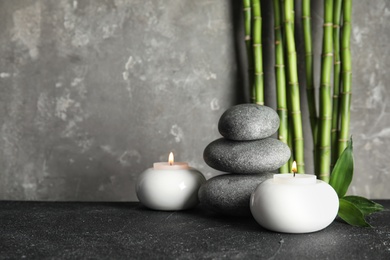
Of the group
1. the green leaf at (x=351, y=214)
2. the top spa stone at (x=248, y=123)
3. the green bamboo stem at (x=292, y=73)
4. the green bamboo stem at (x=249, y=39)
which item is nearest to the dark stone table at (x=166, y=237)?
the green leaf at (x=351, y=214)

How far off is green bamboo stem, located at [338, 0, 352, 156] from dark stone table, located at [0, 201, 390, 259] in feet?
0.85

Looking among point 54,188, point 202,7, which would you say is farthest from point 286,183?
point 54,188

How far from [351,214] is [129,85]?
0.73 m

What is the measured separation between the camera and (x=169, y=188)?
44.1 inches

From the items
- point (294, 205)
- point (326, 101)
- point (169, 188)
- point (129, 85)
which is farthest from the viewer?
point (129, 85)

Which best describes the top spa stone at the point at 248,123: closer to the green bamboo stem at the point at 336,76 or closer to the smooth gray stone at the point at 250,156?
the smooth gray stone at the point at 250,156

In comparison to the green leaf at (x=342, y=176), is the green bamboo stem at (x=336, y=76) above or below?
above

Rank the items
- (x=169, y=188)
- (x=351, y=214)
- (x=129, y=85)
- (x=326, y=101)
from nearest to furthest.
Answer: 1. (x=351, y=214)
2. (x=169, y=188)
3. (x=326, y=101)
4. (x=129, y=85)

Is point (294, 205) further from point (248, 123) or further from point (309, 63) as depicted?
point (309, 63)

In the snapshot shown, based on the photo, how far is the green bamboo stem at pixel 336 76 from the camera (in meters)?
1.34

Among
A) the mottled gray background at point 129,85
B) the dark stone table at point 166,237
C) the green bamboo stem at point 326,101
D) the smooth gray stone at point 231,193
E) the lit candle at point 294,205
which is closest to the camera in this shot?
the dark stone table at point 166,237

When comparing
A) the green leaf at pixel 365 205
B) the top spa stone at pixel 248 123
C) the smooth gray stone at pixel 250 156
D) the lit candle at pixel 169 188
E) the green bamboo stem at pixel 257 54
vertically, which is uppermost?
the green bamboo stem at pixel 257 54

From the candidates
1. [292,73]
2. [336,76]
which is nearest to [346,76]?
[336,76]

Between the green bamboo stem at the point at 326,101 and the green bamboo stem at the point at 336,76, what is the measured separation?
0.05 feet
